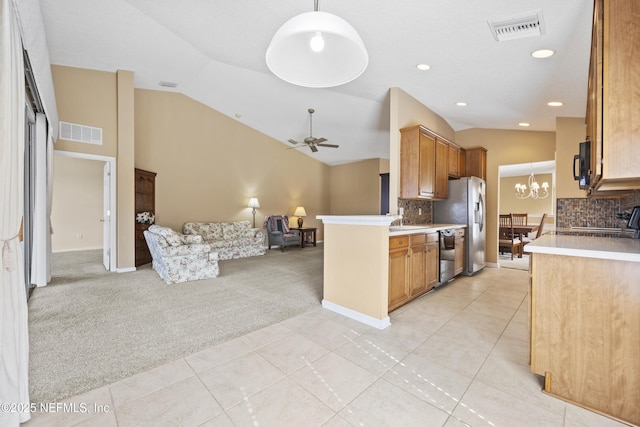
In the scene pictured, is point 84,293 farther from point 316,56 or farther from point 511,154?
point 511,154

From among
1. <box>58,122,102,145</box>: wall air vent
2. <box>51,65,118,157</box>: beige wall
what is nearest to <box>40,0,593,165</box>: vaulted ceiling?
<box>51,65,118,157</box>: beige wall

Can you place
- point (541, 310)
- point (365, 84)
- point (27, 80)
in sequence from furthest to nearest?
point (365, 84), point (27, 80), point (541, 310)

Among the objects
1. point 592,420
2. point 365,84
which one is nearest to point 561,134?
point 365,84

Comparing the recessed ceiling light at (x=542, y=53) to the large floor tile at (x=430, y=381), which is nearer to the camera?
the large floor tile at (x=430, y=381)

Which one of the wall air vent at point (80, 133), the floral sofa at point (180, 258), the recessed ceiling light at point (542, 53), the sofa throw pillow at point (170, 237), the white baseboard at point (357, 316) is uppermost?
the recessed ceiling light at point (542, 53)

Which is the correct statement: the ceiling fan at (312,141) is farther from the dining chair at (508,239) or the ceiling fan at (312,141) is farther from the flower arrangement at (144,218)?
the dining chair at (508,239)

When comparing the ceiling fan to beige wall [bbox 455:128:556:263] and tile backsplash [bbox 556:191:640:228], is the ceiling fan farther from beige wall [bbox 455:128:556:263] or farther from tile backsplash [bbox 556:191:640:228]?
tile backsplash [bbox 556:191:640:228]

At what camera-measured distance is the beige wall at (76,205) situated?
22.9 feet

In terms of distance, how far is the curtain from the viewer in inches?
49.1

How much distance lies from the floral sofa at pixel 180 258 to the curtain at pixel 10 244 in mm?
2852

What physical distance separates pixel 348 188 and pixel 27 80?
782 centimetres

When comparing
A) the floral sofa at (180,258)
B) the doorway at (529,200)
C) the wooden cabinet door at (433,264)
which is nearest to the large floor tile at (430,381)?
the wooden cabinet door at (433,264)

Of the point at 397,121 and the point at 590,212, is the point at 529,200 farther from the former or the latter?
the point at 397,121

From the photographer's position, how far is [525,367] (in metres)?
2.00
